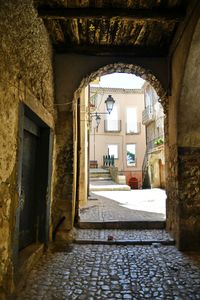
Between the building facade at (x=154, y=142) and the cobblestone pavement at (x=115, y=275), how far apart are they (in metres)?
9.33

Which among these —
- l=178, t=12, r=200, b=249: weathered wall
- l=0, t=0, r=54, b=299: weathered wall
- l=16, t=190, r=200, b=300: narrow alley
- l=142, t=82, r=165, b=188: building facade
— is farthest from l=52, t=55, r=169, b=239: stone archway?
l=142, t=82, r=165, b=188: building facade

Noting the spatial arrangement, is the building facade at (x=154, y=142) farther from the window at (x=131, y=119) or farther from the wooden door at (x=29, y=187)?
the wooden door at (x=29, y=187)

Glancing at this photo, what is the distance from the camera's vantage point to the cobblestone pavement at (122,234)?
4.27 metres

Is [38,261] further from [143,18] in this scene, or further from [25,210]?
[143,18]

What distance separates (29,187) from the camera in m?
3.64

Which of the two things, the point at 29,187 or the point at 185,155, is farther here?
the point at 185,155

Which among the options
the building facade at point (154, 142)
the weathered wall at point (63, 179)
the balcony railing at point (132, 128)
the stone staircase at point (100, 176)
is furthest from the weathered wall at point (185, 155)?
the balcony railing at point (132, 128)

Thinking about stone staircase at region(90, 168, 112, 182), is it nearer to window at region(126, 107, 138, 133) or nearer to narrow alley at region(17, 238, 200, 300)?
window at region(126, 107, 138, 133)

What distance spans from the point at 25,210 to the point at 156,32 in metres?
3.20

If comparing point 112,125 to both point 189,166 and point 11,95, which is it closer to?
point 189,166

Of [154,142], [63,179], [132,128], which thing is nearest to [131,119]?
[132,128]

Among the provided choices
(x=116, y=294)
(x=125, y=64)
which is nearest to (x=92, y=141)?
(x=125, y=64)

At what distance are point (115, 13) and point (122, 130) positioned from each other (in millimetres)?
21222

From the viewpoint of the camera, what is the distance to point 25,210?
11.5 ft
